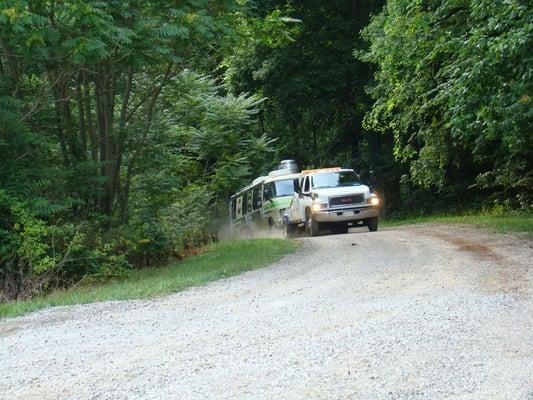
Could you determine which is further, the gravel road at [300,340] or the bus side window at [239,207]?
the bus side window at [239,207]

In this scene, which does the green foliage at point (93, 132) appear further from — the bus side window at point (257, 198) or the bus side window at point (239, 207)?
the bus side window at point (239, 207)

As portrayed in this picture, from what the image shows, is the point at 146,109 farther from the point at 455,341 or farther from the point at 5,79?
the point at 455,341

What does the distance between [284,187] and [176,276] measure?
15112mm

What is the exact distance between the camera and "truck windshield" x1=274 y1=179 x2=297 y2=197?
97.4ft

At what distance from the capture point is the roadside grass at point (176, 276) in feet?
39.8

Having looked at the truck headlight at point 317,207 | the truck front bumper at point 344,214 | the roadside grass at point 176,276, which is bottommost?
the roadside grass at point 176,276

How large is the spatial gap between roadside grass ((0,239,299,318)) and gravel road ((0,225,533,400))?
660 millimetres

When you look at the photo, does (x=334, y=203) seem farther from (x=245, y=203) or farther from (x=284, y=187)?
(x=245, y=203)

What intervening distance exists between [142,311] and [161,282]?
3413 millimetres

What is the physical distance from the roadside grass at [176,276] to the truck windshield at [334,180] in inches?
208

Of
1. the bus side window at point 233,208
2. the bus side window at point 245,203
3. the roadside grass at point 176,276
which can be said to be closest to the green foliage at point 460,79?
the roadside grass at point 176,276

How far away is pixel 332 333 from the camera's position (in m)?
8.04

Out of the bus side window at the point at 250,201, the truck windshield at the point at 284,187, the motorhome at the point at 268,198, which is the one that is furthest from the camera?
the bus side window at the point at 250,201

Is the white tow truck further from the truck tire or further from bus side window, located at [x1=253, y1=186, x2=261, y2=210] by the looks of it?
bus side window, located at [x1=253, y1=186, x2=261, y2=210]
